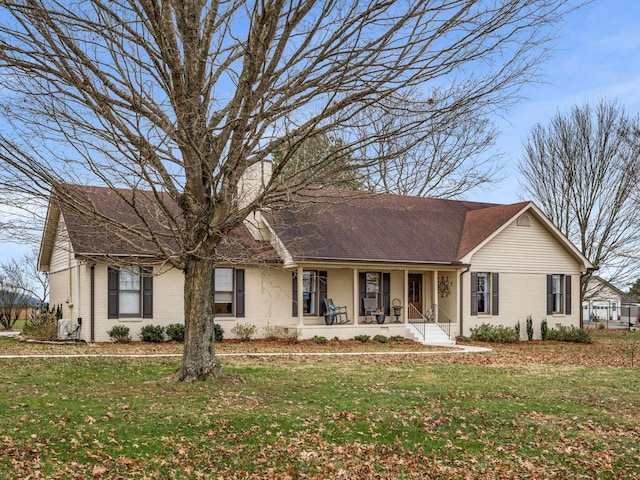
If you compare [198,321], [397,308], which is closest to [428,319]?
[397,308]

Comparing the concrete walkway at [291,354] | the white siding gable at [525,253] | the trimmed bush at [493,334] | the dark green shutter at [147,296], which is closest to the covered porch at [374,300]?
the trimmed bush at [493,334]

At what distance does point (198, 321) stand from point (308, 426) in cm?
309

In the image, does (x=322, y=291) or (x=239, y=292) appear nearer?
(x=239, y=292)

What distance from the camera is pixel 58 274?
25.4 metres

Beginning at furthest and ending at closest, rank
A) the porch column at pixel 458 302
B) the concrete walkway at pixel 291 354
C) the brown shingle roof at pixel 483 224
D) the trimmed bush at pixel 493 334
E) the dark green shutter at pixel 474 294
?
the brown shingle roof at pixel 483 224 → the dark green shutter at pixel 474 294 → the porch column at pixel 458 302 → the trimmed bush at pixel 493 334 → the concrete walkway at pixel 291 354

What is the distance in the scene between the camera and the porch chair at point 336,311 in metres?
24.4

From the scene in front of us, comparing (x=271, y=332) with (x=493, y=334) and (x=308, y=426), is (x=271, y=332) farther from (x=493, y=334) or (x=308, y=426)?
(x=308, y=426)

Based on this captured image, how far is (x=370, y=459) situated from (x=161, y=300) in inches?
588

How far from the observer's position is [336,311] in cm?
2508

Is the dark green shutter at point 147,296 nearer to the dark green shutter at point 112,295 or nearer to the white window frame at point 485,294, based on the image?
the dark green shutter at point 112,295

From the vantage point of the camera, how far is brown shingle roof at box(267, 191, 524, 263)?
24266 millimetres

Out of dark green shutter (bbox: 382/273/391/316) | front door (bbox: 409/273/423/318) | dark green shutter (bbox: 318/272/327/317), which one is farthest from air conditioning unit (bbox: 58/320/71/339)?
front door (bbox: 409/273/423/318)

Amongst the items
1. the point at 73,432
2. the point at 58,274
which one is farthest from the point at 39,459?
the point at 58,274

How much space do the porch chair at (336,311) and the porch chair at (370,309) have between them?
771 millimetres
